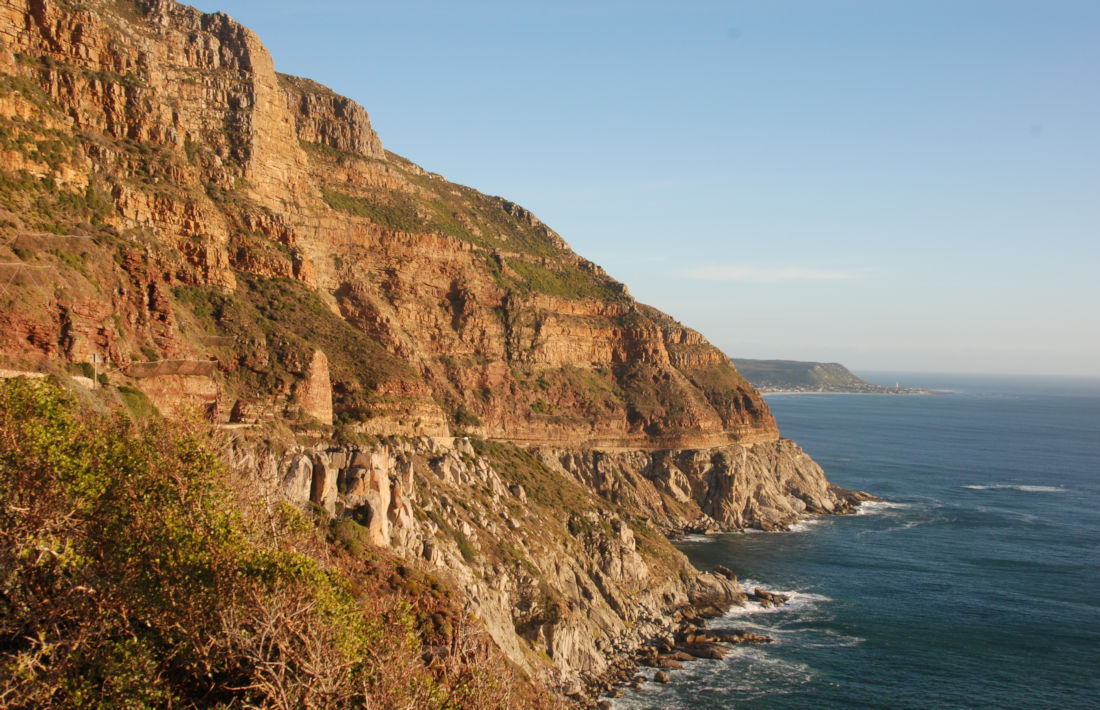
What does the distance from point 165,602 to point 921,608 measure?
227 ft

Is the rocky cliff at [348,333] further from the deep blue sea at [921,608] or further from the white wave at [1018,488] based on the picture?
the white wave at [1018,488]

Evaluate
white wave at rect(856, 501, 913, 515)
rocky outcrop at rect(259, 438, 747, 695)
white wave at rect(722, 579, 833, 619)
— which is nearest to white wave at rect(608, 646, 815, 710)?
rocky outcrop at rect(259, 438, 747, 695)

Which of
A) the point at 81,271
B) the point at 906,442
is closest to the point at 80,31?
the point at 81,271

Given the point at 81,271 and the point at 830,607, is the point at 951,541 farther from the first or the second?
the point at 81,271

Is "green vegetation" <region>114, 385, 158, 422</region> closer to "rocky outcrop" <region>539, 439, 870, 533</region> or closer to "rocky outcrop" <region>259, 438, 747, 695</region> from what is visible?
"rocky outcrop" <region>259, 438, 747, 695</region>

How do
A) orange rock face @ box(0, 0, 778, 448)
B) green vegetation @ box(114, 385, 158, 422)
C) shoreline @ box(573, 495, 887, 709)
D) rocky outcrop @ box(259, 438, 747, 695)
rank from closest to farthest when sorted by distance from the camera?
1. green vegetation @ box(114, 385, 158, 422)
2. rocky outcrop @ box(259, 438, 747, 695)
3. orange rock face @ box(0, 0, 778, 448)
4. shoreline @ box(573, 495, 887, 709)

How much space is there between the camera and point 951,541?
9750cm

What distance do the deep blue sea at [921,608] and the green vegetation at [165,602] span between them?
34.5 meters

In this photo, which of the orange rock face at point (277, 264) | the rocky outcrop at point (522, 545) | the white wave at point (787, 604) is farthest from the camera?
the white wave at point (787, 604)

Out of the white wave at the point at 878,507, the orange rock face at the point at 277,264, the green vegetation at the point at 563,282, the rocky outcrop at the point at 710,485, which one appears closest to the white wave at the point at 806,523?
the rocky outcrop at the point at 710,485

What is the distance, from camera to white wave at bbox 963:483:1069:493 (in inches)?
5197

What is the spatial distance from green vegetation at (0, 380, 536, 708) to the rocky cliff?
1804 centimetres

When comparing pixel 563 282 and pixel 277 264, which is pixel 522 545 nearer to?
pixel 277 264

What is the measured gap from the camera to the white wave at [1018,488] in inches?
5197
